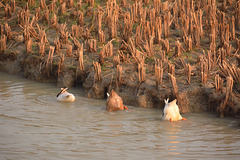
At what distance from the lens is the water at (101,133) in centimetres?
536

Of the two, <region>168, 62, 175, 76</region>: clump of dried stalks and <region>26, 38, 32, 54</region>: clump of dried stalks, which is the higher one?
<region>26, 38, 32, 54</region>: clump of dried stalks

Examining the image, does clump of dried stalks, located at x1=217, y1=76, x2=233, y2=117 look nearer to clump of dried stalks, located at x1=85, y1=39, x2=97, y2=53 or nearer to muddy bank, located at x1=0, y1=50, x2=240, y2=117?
muddy bank, located at x1=0, y1=50, x2=240, y2=117

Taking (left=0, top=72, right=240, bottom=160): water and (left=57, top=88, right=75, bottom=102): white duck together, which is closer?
(left=0, top=72, right=240, bottom=160): water

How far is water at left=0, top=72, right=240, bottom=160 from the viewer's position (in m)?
5.36

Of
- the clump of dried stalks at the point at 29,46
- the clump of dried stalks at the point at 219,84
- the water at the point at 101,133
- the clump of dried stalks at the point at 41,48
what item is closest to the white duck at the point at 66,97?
the water at the point at 101,133

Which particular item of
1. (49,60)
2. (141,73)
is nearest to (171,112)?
(141,73)

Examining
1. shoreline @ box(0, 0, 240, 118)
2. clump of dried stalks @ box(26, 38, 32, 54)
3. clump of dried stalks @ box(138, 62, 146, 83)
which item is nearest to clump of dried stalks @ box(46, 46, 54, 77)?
shoreline @ box(0, 0, 240, 118)

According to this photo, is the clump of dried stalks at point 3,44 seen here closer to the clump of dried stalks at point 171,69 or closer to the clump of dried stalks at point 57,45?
the clump of dried stalks at point 57,45

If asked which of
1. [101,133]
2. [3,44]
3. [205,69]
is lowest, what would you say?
[101,133]

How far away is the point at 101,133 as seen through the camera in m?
6.32

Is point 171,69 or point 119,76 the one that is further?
point 119,76

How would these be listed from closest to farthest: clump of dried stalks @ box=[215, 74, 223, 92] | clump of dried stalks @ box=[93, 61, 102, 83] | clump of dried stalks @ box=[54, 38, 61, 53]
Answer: clump of dried stalks @ box=[215, 74, 223, 92]
clump of dried stalks @ box=[93, 61, 102, 83]
clump of dried stalks @ box=[54, 38, 61, 53]

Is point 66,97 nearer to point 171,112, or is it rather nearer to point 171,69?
point 171,69

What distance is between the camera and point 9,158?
509 centimetres
